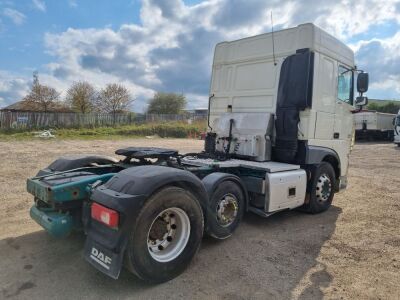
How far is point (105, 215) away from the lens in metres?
3.09

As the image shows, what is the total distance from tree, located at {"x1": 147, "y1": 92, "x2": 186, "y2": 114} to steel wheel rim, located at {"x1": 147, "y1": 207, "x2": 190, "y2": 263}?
157 feet

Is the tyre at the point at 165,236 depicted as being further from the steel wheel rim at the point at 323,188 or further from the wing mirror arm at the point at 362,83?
the wing mirror arm at the point at 362,83

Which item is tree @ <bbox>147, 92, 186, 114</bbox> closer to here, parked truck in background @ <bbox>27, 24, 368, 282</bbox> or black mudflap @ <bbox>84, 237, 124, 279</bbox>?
parked truck in background @ <bbox>27, 24, 368, 282</bbox>

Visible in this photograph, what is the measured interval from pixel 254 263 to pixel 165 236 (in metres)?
1.14

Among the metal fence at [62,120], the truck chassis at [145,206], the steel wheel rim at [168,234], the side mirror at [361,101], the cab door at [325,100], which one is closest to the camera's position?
the truck chassis at [145,206]

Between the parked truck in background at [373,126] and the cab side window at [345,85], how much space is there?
82.8 feet

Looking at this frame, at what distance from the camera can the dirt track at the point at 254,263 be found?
3.22 m

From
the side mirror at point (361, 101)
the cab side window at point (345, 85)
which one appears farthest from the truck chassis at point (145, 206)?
the side mirror at point (361, 101)

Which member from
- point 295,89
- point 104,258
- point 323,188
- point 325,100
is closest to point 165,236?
point 104,258

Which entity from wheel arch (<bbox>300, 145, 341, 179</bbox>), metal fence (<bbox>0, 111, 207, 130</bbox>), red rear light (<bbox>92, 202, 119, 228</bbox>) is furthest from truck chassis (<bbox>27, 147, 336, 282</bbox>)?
metal fence (<bbox>0, 111, 207, 130</bbox>)

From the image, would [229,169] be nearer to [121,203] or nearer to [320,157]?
[320,157]

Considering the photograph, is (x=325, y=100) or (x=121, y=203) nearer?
(x=121, y=203)

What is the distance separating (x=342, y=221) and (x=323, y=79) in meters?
2.47

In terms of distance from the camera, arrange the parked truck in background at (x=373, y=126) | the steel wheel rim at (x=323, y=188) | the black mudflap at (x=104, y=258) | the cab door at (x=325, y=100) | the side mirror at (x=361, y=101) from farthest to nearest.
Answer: the parked truck in background at (x=373, y=126) → the side mirror at (x=361, y=101) → the steel wheel rim at (x=323, y=188) → the cab door at (x=325, y=100) → the black mudflap at (x=104, y=258)
